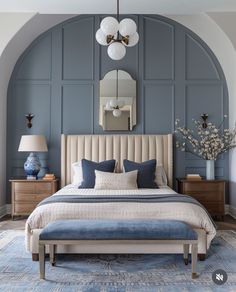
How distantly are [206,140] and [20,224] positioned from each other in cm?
Result: 326

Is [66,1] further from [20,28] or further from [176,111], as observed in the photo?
[176,111]

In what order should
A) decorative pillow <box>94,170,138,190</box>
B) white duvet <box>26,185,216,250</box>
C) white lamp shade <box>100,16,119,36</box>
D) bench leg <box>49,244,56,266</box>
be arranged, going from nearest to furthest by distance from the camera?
bench leg <box>49,244,56,266</box>
white duvet <box>26,185,216,250</box>
white lamp shade <box>100,16,119,36</box>
decorative pillow <box>94,170,138,190</box>

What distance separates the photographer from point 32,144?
5328 millimetres

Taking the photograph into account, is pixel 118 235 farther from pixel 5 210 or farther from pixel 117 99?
pixel 5 210

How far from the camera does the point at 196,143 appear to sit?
571 centimetres

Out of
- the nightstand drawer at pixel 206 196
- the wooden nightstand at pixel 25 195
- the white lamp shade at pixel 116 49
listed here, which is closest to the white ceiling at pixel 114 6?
the white lamp shade at pixel 116 49

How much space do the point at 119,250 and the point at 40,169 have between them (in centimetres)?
276

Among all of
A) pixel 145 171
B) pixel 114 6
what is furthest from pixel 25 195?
pixel 114 6

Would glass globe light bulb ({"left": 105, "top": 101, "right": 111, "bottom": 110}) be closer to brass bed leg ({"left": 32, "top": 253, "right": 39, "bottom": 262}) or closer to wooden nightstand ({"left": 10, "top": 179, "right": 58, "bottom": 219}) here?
wooden nightstand ({"left": 10, "top": 179, "right": 58, "bottom": 219})

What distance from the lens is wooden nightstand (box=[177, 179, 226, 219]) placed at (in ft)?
17.4

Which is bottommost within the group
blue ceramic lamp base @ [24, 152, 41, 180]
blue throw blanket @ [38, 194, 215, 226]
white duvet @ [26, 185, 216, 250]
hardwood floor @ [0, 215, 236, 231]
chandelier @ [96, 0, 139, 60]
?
hardwood floor @ [0, 215, 236, 231]

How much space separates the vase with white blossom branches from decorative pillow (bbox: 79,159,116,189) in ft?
4.31

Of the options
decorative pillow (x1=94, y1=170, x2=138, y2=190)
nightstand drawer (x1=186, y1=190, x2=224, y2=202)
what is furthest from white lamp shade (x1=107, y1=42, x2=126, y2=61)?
nightstand drawer (x1=186, y1=190, x2=224, y2=202)
